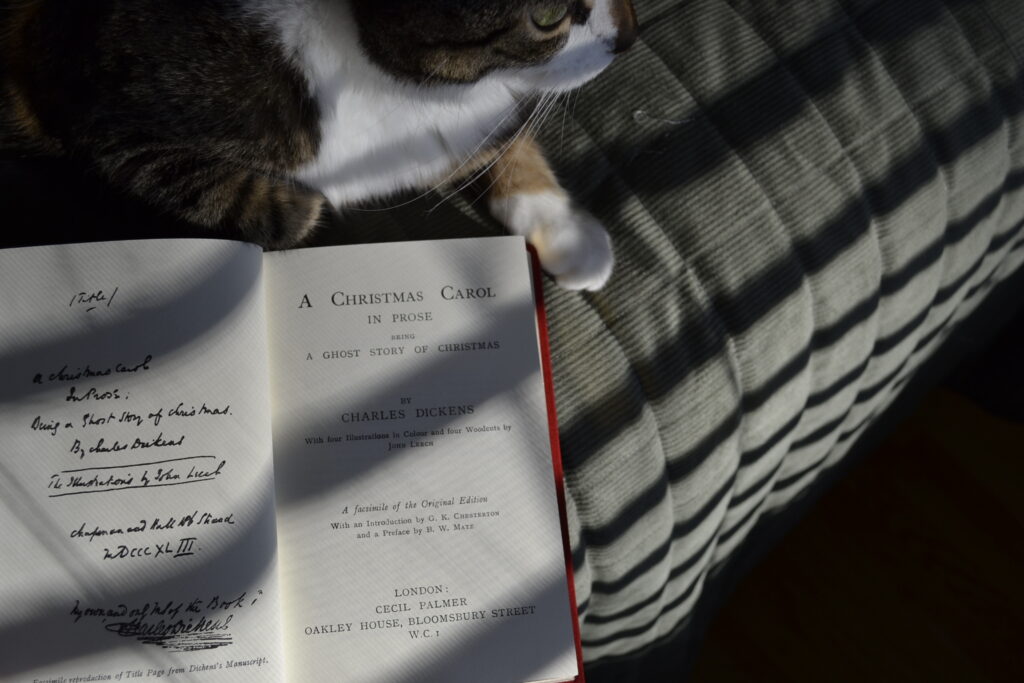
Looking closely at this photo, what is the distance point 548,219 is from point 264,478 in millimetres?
351

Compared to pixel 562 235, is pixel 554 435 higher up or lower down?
lower down

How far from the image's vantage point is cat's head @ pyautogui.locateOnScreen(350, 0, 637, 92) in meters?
0.66

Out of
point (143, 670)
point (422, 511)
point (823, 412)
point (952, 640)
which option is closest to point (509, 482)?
point (422, 511)

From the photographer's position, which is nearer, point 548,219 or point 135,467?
point 135,467

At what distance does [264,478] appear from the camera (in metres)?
0.64

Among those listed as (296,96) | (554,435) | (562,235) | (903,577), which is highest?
(296,96)

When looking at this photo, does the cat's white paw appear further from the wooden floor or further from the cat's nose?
the wooden floor

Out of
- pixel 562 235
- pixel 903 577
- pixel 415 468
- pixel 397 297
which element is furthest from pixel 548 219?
pixel 903 577

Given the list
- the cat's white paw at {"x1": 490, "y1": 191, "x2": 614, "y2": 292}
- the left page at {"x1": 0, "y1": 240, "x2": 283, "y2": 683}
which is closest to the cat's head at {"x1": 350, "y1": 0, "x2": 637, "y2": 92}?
the cat's white paw at {"x1": 490, "y1": 191, "x2": 614, "y2": 292}

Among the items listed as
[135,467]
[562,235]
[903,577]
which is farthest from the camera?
[903,577]

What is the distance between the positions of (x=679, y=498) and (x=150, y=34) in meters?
0.63

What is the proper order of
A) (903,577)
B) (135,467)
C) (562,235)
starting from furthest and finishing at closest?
1. (903,577)
2. (562,235)
3. (135,467)

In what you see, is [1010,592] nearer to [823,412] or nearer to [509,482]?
[823,412]

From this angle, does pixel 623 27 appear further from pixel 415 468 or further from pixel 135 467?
pixel 135 467
